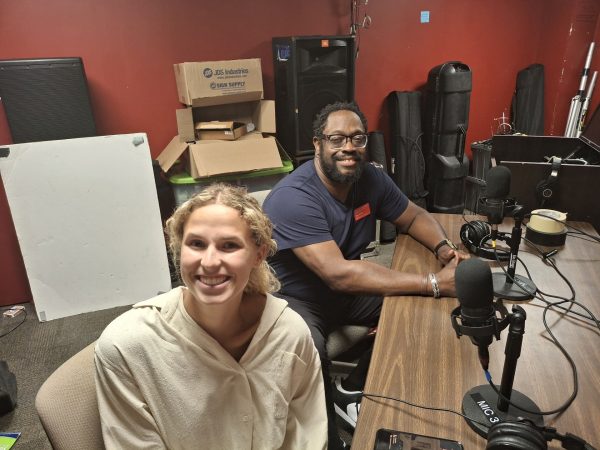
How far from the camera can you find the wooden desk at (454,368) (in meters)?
0.96

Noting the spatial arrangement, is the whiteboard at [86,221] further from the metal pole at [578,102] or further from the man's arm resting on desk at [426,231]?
the metal pole at [578,102]

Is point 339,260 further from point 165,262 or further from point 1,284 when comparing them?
point 1,284

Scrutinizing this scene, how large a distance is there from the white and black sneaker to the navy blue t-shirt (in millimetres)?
364

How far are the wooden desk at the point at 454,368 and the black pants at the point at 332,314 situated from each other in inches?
13.5

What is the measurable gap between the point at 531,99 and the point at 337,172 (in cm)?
297

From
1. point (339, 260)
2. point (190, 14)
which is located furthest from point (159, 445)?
point (190, 14)

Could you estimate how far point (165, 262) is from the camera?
289cm

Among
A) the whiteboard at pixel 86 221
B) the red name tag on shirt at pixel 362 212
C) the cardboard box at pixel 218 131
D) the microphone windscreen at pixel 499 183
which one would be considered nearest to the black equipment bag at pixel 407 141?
the cardboard box at pixel 218 131

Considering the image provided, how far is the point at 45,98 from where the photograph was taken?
239cm

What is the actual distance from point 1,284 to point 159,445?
2.46 m

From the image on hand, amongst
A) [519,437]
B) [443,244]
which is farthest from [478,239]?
[519,437]

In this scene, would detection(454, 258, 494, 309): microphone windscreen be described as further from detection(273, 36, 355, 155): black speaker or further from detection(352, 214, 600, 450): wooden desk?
detection(273, 36, 355, 155): black speaker

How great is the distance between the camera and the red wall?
2.69m

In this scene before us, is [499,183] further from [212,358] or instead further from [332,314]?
[212,358]
